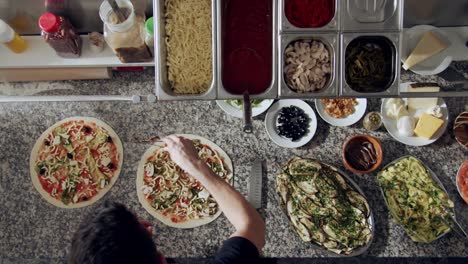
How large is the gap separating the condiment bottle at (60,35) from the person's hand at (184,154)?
1.57 ft

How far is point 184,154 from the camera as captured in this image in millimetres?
1239

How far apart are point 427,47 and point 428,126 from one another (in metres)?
0.25

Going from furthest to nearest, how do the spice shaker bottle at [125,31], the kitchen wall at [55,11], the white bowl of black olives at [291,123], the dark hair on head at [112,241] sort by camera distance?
1. the white bowl of black olives at [291,123]
2. the kitchen wall at [55,11]
3. the spice shaker bottle at [125,31]
4. the dark hair on head at [112,241]

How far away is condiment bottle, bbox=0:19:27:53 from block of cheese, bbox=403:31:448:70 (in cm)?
126

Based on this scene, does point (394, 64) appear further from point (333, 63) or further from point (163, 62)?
point (163, 62)

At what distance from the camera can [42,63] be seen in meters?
1.51

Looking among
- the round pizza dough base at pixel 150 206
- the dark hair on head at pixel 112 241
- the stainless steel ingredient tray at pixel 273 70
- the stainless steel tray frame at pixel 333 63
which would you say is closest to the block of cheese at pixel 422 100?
the stainless steel tray frame at pixel 333 63

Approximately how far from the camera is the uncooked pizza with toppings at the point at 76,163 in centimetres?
156

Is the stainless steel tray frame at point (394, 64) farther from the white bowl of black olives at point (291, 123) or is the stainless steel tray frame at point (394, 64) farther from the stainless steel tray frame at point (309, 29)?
the white bowl of black olives at point (291, 123)

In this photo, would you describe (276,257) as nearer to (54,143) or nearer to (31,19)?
(54,143)

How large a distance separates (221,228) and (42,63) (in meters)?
0.81

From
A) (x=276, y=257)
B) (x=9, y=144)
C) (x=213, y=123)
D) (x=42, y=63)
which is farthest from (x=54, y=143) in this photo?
(x=276, y=257)

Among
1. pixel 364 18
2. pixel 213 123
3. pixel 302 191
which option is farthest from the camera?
pixel 213 123

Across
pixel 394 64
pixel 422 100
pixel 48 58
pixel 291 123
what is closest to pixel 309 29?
pixel 394 64
